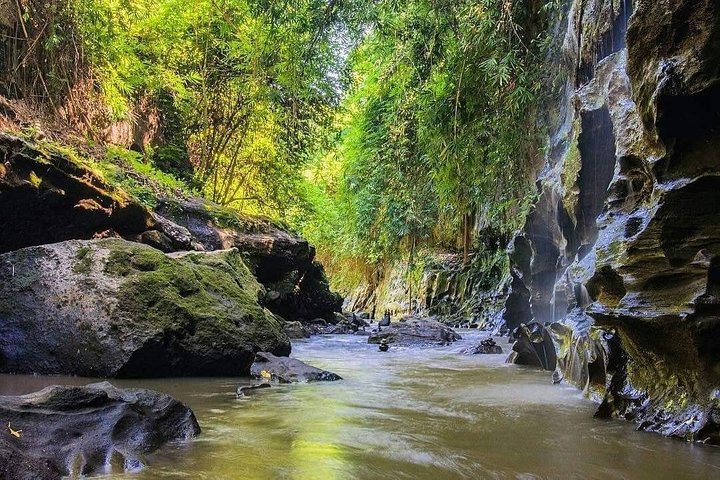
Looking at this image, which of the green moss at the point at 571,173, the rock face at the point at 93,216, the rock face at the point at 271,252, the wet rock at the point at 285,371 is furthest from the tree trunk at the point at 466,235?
the wet rock at the point at 285,371

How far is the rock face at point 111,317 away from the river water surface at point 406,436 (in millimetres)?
250

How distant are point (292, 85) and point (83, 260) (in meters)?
3.82

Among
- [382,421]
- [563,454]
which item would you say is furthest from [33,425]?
[563,454]

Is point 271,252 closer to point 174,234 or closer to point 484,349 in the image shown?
point 174,234

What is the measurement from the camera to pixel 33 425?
2.35 m

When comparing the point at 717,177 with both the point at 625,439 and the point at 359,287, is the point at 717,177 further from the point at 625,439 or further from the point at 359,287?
the point at 359,287

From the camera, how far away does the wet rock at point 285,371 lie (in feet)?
16.6

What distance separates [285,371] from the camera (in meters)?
5.12

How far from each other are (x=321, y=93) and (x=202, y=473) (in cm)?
977

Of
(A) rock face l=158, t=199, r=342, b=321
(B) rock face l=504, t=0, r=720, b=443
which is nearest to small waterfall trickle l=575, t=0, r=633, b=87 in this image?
(B) rock face l=504, t=0, r=720, b=443

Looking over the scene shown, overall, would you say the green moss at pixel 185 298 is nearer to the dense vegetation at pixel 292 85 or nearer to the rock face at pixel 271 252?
the dense vegetation at pixel 292 85

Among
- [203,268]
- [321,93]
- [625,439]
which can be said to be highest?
[321,93]

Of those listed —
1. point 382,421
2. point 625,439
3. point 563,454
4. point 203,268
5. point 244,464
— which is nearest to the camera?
point 244,464

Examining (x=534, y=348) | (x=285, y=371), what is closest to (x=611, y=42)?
(x=534, y=348)
